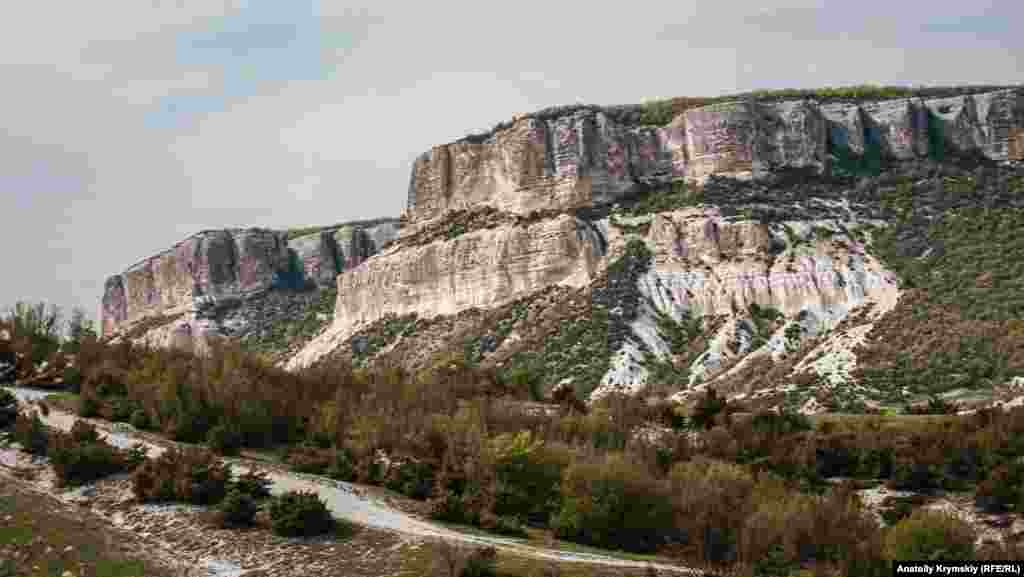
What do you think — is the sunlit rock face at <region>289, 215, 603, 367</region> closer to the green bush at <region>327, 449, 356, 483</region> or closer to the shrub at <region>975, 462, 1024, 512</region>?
the green bush at <region>327, 449, 356, 483</region>

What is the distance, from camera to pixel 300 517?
29125 millimetres

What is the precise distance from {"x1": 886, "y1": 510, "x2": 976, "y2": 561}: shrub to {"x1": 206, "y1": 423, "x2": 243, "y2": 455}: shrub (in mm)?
18806

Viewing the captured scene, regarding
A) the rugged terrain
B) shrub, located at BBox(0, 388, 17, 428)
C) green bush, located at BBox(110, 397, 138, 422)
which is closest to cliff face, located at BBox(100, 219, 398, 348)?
the rugged terrain

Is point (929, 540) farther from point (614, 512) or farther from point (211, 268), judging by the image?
point (211, 268)

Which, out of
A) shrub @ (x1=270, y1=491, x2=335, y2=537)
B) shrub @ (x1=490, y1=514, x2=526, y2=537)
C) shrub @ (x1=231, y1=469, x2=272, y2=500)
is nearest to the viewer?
shrub @ (x1=270, y1=491, x2=335, y2=537)

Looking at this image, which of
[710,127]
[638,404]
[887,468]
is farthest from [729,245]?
[887,468]

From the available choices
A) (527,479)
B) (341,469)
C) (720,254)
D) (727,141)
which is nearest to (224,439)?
(341,469)

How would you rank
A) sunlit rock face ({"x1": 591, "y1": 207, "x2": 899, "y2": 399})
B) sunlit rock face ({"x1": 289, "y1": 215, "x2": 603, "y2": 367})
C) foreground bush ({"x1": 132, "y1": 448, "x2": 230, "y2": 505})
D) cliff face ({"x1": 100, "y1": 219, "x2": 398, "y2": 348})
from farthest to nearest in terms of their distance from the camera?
cliff face ({"x1": 100, "y1": 219, "x2": 398, "y2": 348}), sunlit rock face ({"x1": 289, "y1": 215, "x2": 603, "y2": 367}), sunlit rock face ({"x1": 591, "y1": 207, "x2": 899, "y2": 399}), foreground bush ({"x1": 132, "y1": 448, "x2": 230, "y2": 505})

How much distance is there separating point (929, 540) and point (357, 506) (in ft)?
43.0

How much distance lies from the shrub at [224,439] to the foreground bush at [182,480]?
5.80 meters

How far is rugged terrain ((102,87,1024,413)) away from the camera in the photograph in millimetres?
69312

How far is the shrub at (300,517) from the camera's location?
29.1 metres

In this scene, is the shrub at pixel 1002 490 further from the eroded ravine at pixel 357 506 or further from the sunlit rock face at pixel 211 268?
the sunlit rock face at pixel 211 268

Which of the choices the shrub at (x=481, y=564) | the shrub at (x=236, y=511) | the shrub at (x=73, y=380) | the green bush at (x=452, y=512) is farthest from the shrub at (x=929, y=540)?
the shrub at (x=73, y=380)
